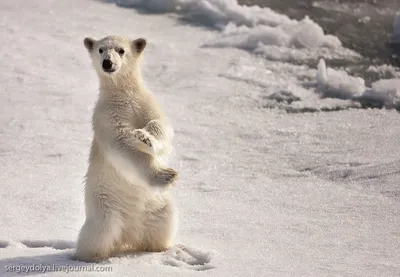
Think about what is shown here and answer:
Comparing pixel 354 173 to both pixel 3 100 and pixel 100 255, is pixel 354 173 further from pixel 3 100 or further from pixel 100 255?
pixel 3 100

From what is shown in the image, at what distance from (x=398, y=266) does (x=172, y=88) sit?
15.3 ft

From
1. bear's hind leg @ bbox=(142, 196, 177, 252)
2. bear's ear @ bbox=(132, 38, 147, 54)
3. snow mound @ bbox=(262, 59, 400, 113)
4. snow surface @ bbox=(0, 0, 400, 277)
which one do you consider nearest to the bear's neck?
bear's ear @ bbox=(132, 38, 147, 54)

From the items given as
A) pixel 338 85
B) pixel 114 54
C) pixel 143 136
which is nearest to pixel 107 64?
pixel 114 54

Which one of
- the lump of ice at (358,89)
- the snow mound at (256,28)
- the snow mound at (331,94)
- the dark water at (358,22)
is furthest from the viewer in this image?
the dark water at (358,22)

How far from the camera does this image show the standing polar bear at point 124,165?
4480 millimetres

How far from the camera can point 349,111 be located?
28.5 ft

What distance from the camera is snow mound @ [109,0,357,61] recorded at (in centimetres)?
1026

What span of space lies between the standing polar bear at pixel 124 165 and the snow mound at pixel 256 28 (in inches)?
216

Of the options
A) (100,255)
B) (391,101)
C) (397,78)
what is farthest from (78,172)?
(397,78)

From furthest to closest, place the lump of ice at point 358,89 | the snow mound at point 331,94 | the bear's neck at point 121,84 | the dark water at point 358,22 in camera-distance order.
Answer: the dark water at point 358,22
the lump of ice at point 358,89
the snow mound at point 331,94
the bear's neck at point 121,84

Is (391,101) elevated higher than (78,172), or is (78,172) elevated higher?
(391,101)

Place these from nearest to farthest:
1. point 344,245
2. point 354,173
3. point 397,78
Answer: point 344,245 → point 354,173 → point 397,78

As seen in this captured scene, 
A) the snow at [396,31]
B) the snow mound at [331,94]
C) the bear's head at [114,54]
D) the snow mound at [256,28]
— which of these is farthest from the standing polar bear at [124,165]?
the snow at [396,31]

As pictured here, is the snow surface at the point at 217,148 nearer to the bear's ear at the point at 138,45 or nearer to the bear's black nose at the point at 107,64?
the bear's black nose at the point at 107,64
